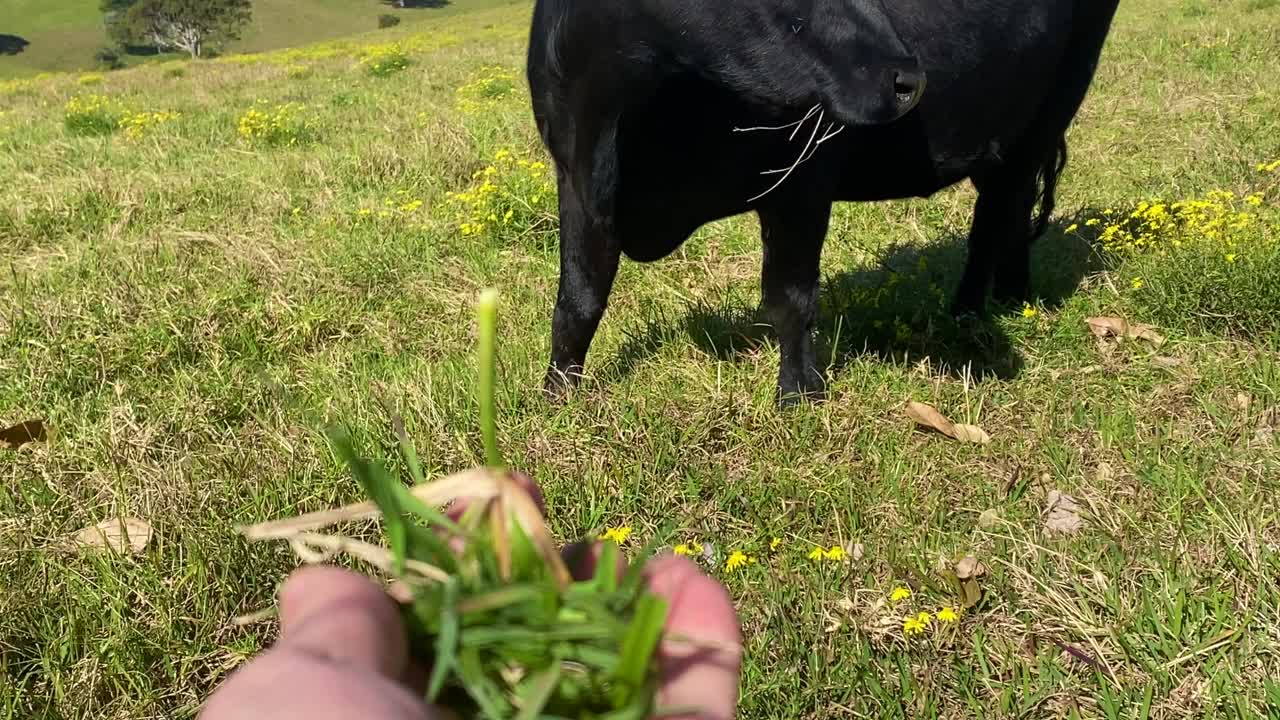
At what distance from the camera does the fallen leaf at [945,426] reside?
2.79 m

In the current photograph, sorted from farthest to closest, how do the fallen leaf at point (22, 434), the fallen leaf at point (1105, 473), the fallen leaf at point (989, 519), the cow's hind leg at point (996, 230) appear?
1. the cow's hind leg at point (996, 230)
2. the fallen leaf at point (22, 434)
3. the fallen leaf at point (1105, 473)
4. the fallen leaf at point (989, 519)

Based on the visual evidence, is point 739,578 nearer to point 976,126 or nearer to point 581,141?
point 581,141

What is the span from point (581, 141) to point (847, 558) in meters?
1.36

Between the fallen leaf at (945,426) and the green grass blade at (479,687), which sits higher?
the green grass blade at (479,687)

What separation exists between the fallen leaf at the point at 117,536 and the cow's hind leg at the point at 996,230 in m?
3.22

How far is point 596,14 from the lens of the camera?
240 centimetres

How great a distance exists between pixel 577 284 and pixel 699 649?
2.17m

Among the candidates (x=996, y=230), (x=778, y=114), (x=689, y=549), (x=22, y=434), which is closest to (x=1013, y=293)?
(x=996, y=230)

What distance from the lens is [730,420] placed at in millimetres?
2852

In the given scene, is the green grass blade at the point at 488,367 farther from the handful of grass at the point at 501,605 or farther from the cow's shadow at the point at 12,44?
the cow's shadow at the point at 12,44

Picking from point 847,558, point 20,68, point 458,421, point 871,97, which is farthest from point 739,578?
point 20,68

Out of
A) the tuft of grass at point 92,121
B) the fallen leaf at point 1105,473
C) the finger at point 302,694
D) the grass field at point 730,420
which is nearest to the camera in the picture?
the finger at point 302,694

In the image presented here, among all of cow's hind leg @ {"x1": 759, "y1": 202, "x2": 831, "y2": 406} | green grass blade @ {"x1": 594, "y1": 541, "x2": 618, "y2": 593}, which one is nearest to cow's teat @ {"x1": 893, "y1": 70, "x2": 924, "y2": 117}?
cow's hind leg @ {"x1": 759, "y1": 202, "x2": 831, "y2": 406}

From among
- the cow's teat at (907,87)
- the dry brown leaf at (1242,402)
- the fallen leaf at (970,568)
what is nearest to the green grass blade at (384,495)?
the fallen leaf at (970,568)
